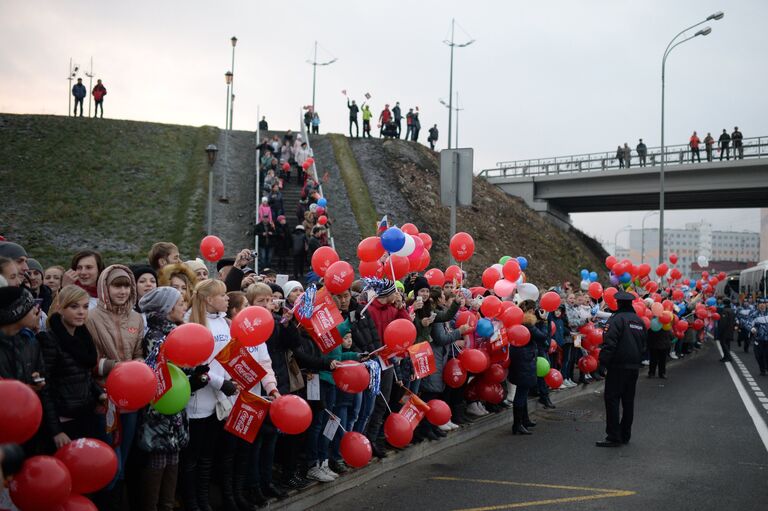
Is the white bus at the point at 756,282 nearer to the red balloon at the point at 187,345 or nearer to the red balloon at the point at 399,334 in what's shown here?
the red balloon at the point at 399,334

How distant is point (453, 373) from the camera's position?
357 inches

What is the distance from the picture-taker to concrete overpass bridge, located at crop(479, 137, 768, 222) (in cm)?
3566

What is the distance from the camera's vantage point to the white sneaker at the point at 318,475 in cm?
661

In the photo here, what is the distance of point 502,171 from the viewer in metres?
45.2

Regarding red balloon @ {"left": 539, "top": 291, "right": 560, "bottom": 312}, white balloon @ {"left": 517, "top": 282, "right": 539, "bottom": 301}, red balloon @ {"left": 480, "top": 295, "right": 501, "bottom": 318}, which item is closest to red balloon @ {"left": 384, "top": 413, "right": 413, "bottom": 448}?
red balloon @ {"left": 480, "top": 295, "right": 501, "bottom": 318}

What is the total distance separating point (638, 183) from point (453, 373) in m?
33.8

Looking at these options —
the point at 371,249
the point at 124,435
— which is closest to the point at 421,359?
the point at 371,249

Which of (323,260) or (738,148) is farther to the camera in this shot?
(738,148)

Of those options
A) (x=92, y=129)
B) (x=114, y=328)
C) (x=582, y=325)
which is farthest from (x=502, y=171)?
(x=114, y=328)

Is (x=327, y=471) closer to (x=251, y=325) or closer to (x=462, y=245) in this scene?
(x=251, y=325)

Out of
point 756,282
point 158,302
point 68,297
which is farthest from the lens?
point 756,282

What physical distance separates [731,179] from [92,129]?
32.5 metres

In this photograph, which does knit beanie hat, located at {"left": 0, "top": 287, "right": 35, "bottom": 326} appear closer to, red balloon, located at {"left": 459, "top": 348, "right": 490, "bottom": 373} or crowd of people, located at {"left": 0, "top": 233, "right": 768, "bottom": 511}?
crowd of people, located at {"left": 0, "top": 233, "right": 768, "bottom": 511}

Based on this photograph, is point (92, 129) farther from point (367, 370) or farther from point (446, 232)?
point (367, 370)
